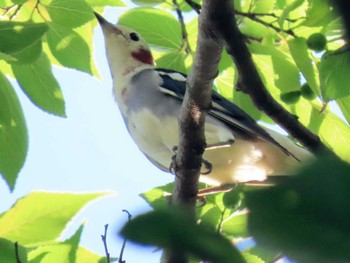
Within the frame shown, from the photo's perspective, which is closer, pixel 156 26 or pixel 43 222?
pixel 43 222

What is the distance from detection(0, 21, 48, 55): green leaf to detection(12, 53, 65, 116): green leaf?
0.49 meters

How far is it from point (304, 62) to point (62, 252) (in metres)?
1.22

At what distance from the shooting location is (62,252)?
2488mm

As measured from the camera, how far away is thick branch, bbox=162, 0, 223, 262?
6.72 ft

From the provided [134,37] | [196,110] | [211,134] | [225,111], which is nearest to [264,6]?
[225,111]

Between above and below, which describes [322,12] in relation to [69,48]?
above

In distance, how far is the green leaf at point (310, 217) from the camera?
0.74 ft

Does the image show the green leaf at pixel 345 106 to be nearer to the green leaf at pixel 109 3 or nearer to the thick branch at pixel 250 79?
the thick branch at pixel 250 79

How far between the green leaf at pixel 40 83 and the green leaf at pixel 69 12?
0.22 m

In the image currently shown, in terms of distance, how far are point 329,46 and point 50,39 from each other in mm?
1323

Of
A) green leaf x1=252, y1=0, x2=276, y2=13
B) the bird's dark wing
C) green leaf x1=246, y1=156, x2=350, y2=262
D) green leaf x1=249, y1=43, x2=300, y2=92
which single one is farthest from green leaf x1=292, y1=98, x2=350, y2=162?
green leaf x1=246, y1=156, x2=350, y2=262

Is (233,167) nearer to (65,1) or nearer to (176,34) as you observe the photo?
(176,34)

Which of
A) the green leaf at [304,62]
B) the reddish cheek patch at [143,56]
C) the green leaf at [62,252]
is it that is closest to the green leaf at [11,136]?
the green leaf at [62,252]

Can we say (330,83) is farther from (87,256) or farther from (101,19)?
(101,19)
